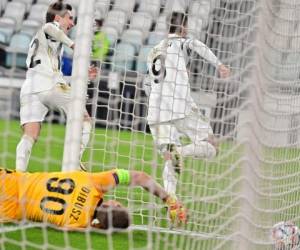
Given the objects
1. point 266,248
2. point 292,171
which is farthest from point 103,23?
point 266,248

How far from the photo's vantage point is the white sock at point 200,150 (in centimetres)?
570

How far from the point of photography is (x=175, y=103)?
20.1ft

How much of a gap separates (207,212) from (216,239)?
0.62 meters

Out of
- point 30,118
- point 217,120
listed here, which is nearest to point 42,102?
point 30,118

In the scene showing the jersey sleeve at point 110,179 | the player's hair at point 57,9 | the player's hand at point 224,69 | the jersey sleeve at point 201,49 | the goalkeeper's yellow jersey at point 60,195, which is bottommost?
the goalkeeper's yellow jersey at point 60,195

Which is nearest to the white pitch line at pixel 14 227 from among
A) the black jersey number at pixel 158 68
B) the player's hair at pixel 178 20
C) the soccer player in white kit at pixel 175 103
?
the soccer player in white kit at pixel 175 103

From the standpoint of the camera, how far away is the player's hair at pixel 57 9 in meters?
6.58

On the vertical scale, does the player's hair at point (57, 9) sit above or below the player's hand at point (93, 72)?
above

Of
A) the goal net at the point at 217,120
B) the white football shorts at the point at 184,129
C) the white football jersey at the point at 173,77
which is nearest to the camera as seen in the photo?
the goal net at the point at 217,120

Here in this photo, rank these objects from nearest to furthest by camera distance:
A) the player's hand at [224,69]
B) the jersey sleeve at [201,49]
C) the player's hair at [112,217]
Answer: the player's hair at [112,217] → the player's hand at [224,69] → the jersey sleeve at [201,49]

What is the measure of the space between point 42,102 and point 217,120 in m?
2.05

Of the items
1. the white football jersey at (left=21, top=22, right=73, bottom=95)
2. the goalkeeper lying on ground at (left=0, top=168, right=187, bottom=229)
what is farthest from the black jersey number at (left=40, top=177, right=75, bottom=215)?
the white football jersey at (left=21, top=22, right=73, bottom=95)

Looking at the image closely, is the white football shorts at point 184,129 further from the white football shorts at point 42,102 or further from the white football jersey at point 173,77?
the white football shorts at point 42,102

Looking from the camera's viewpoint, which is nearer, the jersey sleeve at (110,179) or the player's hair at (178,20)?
the jersey sleeve at (110,179)
